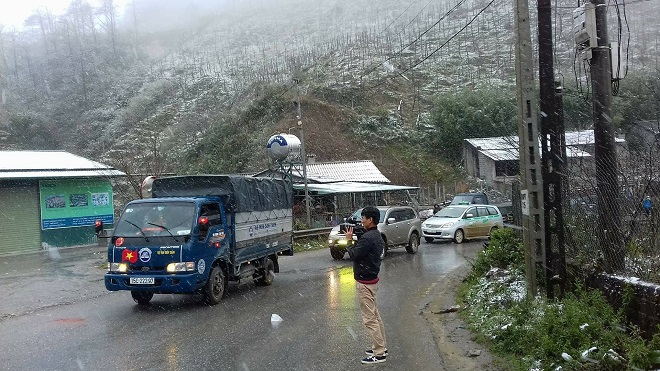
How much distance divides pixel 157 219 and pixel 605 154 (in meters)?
7.87

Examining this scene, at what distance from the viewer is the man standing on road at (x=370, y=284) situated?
6781 millimetres

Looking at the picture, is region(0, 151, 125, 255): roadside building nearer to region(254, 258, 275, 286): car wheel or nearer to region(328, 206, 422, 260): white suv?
region(328, 206, 422, 260): white suv

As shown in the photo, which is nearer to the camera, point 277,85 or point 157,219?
point 157,219

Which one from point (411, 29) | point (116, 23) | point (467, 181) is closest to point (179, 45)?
point (116, 23)

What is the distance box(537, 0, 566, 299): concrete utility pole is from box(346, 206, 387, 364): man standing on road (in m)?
2.75

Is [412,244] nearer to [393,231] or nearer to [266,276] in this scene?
[393,231]

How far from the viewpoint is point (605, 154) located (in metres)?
7.57

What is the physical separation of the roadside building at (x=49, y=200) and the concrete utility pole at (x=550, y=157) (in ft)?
68.4

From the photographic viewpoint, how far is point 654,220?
672cm

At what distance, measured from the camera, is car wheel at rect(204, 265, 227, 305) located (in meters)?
10.8

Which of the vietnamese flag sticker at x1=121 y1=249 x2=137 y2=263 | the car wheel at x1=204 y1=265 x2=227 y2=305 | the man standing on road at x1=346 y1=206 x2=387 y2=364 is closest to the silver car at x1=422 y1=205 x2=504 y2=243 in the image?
the car wheel at x1=204 y1=265 x2=227 y2=305

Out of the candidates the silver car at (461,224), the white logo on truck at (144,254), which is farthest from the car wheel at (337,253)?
the white logo on truck at (144,254)

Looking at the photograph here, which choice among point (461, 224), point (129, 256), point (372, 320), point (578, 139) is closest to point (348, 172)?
point (461, 224)

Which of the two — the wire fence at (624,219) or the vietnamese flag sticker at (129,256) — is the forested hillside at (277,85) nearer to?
the wire fence at (624,219)
